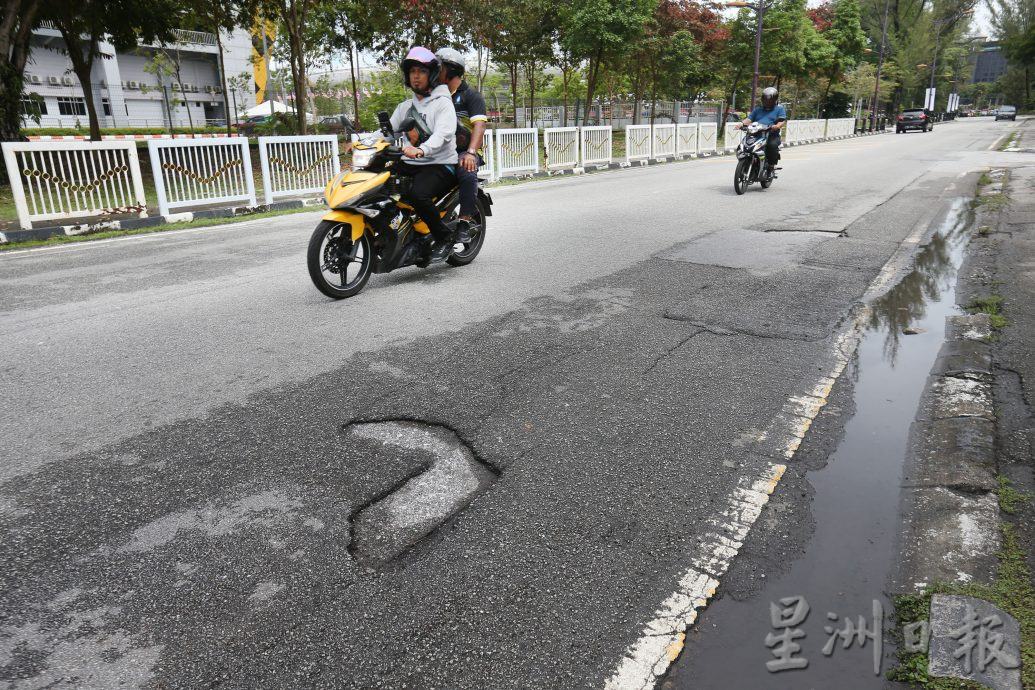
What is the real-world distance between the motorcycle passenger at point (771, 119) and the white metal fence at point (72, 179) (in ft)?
34.6

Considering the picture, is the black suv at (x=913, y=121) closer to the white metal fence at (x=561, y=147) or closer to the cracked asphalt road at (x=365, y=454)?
the white metal fence at (x=561, y=147)

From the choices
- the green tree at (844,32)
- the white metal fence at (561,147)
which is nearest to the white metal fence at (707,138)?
the white metal fence at (561,147)

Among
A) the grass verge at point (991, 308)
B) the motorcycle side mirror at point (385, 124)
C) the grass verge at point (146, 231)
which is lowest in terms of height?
the grass verge at point (991, 308)

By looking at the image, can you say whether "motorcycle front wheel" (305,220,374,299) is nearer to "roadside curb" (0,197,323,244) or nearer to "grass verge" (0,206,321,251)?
"grass verge" (0,206,321,251)

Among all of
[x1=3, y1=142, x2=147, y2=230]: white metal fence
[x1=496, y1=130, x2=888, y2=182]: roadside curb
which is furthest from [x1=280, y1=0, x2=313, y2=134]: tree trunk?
[x1=3, y1=142, x2=147, y2=230]: white metal fence

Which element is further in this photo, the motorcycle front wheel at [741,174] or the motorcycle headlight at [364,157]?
the motorcycle front wheel at [741,174]

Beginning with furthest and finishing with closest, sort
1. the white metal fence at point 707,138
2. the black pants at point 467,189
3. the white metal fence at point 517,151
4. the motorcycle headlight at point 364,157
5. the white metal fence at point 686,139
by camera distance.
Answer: the white metal fence at point 707,138 < the white metal fence at point 686,139 < the white metal fence at point 517,151 < the black pants at point 467,189 < the motorcycle headlight at point 364,157

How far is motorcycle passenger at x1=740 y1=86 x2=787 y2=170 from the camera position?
1314 centimetres

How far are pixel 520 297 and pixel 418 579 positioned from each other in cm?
377

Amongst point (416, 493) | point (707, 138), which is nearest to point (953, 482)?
point (416, 493)

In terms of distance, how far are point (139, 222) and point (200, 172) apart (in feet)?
4.71

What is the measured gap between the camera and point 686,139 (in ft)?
94.5

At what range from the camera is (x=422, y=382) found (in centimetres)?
398

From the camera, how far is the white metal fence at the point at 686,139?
1108 inches
